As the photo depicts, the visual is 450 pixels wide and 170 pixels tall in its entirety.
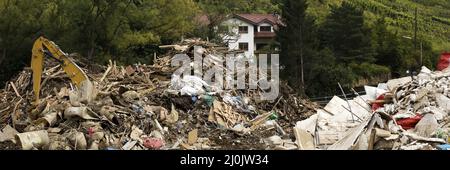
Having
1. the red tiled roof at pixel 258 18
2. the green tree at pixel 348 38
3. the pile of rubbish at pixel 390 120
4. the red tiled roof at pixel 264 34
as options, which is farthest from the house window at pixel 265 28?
the pile of rubbish at pixel 390 120

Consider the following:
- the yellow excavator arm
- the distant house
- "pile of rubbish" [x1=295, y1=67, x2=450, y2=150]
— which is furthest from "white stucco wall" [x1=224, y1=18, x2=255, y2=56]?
the yellow excavator arm

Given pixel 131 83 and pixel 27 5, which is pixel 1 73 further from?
pixel 131 83

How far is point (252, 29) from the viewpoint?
41.2 meters

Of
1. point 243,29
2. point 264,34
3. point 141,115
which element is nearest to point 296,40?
point 243,29

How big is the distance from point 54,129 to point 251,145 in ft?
11.3

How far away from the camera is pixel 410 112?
422 inches

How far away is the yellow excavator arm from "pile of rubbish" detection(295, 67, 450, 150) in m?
4.27

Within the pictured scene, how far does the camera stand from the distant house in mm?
39953

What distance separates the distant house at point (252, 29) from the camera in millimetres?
39953

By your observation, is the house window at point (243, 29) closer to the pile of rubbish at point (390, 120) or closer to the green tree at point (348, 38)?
Answer: the green tree at point (348, 38)

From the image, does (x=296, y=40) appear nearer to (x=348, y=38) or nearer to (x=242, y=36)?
(x=348, y=38)

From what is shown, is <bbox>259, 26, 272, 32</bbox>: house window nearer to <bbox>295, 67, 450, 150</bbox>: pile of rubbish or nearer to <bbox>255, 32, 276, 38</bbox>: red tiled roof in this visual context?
<bbox>255, 32, 276, 38</bbox>: red tiled roof

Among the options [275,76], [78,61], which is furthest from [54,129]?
[275,76]
